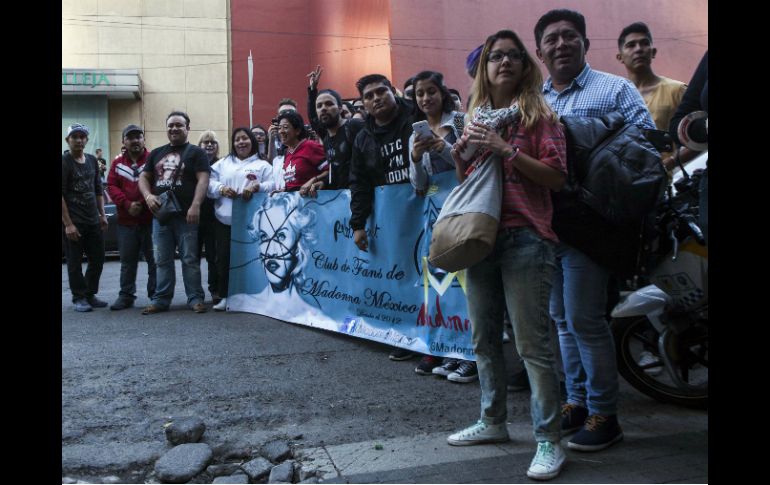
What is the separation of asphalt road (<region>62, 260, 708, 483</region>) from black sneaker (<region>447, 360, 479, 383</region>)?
0.04m

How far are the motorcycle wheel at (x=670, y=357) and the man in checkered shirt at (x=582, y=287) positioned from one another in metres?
0.52

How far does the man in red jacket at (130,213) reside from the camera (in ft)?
23.6

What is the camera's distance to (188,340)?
17.8 ft

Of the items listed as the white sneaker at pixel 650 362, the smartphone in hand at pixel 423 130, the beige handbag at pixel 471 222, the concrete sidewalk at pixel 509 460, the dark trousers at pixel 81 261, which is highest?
the smartphone in hand at pixel 423 130

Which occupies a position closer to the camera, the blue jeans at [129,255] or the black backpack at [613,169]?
the black backpack at [613,169]

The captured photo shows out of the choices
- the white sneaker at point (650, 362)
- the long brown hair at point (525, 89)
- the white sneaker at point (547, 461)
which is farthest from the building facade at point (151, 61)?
the white sneaker at point (547, 461)

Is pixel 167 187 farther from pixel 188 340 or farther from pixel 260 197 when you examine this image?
pixel 188 340

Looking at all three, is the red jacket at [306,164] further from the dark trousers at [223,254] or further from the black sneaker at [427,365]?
the black sneaker at [427,365]

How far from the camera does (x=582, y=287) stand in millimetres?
3016

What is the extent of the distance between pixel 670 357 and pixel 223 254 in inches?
187

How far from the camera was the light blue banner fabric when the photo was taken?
448 cm

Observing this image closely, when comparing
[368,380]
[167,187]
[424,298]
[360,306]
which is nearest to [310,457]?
[368,380]

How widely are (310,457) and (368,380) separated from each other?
1240 millimetres

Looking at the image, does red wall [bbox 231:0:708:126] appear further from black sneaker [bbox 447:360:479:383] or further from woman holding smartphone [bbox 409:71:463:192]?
black sneaker [bbox 447:360:479:383]
